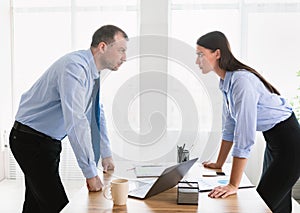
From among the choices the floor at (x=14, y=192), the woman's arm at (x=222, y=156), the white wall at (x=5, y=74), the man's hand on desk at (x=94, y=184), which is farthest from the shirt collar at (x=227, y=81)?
the white wall at (x=5, y=74)

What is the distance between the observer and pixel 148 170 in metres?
1.96

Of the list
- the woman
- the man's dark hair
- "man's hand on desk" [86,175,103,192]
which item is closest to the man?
the man's dark hair

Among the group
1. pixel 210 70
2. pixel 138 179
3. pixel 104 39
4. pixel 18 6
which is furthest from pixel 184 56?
pixel 18 6

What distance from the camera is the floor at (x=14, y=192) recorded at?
319 centimetres

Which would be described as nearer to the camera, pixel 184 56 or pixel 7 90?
pixel 184 56

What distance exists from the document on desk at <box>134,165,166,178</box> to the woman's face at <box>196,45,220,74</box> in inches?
19.4

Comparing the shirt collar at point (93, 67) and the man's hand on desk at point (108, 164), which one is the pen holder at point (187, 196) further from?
the shirt collar at point (93, 67)

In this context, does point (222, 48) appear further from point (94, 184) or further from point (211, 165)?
point (94, 184)

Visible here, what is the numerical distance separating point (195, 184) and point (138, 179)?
33cm

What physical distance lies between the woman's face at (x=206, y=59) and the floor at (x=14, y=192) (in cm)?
191

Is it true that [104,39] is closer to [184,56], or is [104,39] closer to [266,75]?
[184,56]

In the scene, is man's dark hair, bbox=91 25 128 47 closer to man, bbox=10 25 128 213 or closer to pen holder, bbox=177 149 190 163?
man, bbox=10 25 128 213

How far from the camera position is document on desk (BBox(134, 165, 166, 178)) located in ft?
6.18

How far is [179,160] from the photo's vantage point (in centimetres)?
195
